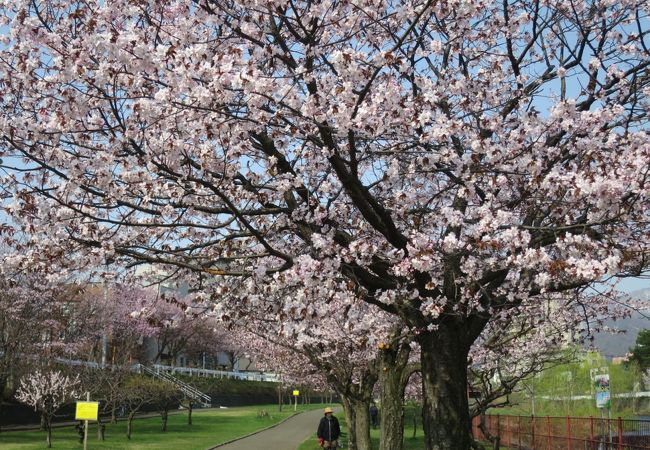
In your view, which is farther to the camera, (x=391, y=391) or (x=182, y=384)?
(x=182, y=384)

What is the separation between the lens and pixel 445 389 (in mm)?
8234

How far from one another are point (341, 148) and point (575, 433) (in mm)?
15722

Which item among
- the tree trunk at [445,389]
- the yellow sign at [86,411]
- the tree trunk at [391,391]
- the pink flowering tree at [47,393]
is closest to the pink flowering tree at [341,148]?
the tree trunk at [445,389]

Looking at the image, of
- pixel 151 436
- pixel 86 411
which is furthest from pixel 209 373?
pixel 86 411

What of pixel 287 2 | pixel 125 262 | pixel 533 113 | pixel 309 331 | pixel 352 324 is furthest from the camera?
pixel 309 331

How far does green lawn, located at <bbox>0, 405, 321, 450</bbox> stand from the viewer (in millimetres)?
26234

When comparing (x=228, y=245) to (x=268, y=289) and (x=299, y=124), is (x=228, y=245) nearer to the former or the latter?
(x=268, y=289)

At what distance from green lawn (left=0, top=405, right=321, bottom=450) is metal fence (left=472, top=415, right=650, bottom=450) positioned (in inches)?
471

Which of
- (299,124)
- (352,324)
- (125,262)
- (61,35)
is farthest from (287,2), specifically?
(352,324)

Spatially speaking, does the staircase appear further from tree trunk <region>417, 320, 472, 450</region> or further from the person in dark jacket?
tree trunk <region>417, 320, 472, 450</region>

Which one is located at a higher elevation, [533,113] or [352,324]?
[533,113]

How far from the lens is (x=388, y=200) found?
888 centimetres

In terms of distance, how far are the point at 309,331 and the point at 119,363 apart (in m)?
20.0

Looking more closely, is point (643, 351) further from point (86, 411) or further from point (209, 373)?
point (86, 411)
